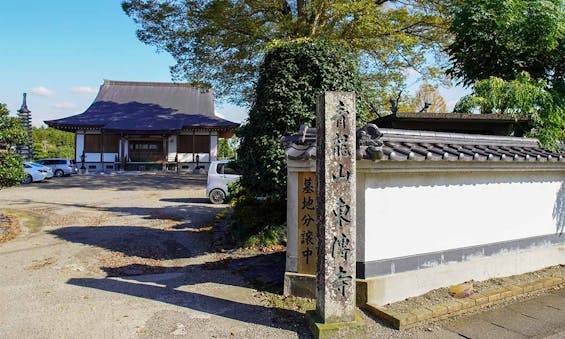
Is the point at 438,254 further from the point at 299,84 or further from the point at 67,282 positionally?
the point at 67,282

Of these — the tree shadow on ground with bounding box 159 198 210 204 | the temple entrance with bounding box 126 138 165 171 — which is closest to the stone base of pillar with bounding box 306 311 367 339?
the tree shadow on ground with bounding box 159 198 210 204

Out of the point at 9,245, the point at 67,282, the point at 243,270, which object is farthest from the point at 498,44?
the point at 9,245

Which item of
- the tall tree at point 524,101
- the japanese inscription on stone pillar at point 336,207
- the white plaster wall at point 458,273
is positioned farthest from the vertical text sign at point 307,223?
the tall tree at point 524,101

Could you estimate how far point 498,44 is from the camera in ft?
34.5

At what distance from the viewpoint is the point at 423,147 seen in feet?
18.5

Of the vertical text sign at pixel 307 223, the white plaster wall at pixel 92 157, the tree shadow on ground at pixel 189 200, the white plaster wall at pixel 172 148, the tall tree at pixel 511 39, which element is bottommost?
the tree shadow on ground at pixel 189 200

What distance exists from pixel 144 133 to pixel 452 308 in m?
28.9

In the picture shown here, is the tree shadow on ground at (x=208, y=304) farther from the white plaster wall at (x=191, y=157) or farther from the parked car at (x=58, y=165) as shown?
the white plaster wall at (x=191, y=157)

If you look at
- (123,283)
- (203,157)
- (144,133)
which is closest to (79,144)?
(144,133)

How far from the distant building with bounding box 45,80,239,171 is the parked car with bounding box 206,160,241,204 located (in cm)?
1588

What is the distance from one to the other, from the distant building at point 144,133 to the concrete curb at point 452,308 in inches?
1028

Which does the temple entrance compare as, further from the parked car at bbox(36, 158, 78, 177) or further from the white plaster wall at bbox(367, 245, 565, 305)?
the white plaster wall at bbox(367, 245, 565, 305)

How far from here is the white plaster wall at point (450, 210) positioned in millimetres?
5312

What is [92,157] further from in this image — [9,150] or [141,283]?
[141,283]
